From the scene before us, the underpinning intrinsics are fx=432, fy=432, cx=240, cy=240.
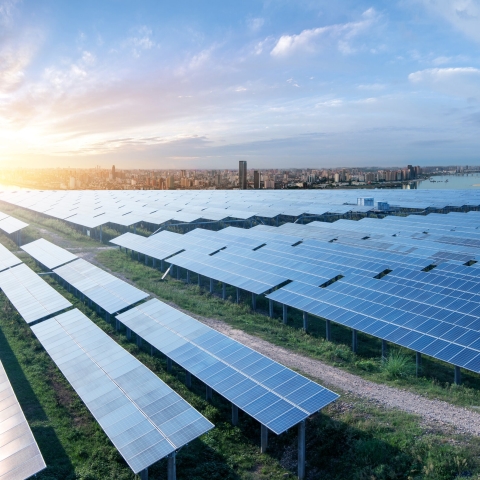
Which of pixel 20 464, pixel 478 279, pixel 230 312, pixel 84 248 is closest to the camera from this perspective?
pixel 20 464

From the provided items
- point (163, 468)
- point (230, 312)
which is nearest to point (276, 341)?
point (230, 312)

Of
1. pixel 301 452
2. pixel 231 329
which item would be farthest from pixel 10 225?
pixel 301 452

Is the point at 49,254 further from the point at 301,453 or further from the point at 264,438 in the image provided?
the point at 301,453

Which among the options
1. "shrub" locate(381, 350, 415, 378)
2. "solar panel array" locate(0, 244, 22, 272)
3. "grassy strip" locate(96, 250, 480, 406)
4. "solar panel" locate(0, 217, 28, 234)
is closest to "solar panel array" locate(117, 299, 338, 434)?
"grassy strip" locate(96, 250, 480, 406)

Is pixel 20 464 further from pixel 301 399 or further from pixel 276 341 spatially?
pixel 276 341

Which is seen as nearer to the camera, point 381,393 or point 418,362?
point 381,393
